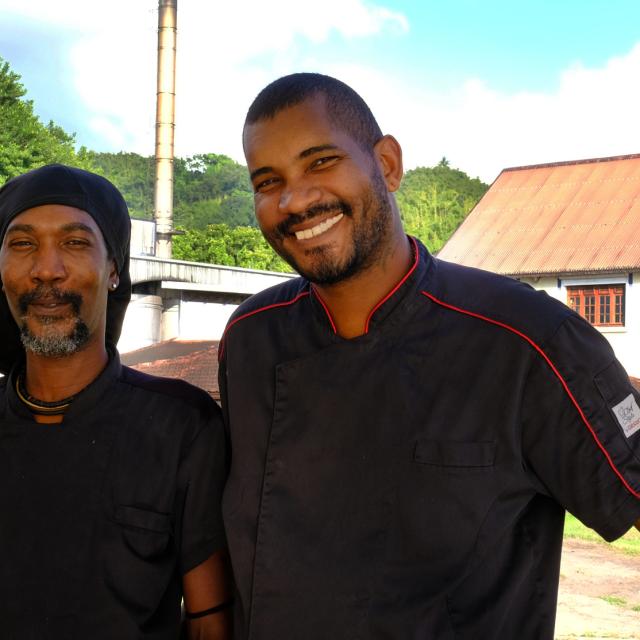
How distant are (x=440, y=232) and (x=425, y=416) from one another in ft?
148

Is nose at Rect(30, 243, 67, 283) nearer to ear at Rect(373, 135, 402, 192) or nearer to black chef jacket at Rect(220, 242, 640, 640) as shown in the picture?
black chef jacket at Rect(220, 242, 640, 640)

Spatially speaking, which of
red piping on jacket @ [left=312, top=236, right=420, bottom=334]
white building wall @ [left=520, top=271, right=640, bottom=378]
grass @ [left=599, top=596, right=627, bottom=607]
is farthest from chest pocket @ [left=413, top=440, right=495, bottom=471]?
white building wall @ [left=520, top=271, right=640, bottom=378]

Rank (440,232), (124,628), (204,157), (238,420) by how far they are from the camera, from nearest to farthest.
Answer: (124,628) < (238,420) < (440,232) < (204,157)

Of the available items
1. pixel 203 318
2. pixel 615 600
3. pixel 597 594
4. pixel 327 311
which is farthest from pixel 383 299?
pixel 203 318

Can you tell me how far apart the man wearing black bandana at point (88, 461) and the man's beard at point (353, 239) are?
1.63 ft

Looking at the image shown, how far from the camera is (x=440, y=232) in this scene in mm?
46594

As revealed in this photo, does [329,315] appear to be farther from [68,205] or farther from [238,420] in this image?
[68,205]

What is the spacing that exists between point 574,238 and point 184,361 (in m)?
16.4

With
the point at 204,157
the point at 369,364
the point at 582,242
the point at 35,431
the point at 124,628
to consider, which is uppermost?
the point at 204,157

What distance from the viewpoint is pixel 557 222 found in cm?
2411

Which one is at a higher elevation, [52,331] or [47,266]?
[47,266]

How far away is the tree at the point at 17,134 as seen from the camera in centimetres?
3128

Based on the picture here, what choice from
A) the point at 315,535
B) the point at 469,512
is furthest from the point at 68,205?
the point at 469,512

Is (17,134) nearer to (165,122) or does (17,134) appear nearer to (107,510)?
(165,122)
